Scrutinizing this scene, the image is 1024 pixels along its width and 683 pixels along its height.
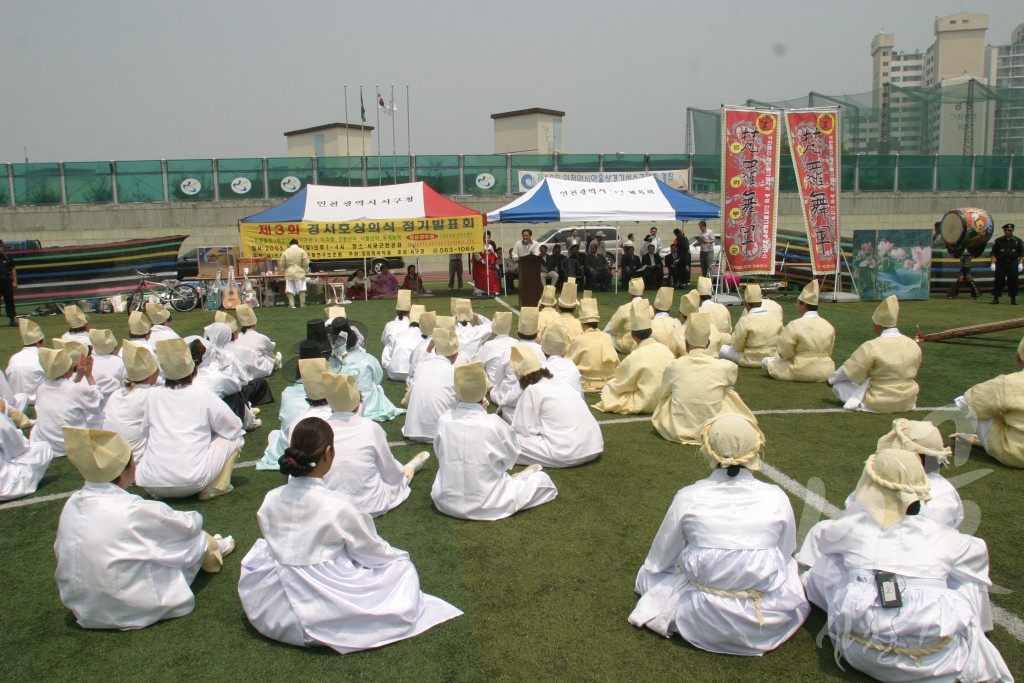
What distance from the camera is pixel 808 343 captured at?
8.63m

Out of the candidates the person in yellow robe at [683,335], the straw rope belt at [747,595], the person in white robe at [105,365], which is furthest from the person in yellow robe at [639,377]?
the person in white robe at [105,365]

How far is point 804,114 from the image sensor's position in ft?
47.6

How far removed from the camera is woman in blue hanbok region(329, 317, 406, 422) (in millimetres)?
7426

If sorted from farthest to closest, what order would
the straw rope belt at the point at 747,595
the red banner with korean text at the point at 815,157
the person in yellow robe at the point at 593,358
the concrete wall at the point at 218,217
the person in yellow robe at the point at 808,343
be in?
1. the concrete wall at the point at 218,217
2. the red banner with korean text at the point at 815,157
3. the person in yellow robe at the point at 808,343
4. the person in yellow robe at the point at 593,358
5. the straw rope belt at the point at 747,595

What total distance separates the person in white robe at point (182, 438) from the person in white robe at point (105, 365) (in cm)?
241

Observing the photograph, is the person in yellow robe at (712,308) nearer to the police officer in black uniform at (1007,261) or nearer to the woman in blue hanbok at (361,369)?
the woman in blue hanbok at (361,369)

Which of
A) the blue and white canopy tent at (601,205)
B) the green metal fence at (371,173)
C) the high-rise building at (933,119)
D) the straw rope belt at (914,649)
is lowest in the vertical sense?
the straw rope belt at (914,649)

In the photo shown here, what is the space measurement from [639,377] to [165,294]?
12.6 metres

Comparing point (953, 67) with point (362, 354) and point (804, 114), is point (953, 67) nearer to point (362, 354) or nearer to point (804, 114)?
point (804, 114)

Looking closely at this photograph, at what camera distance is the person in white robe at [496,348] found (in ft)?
26.1

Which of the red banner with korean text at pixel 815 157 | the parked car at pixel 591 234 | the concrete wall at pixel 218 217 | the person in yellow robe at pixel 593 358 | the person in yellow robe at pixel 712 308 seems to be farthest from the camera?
the concrete wall at pixel 218 217

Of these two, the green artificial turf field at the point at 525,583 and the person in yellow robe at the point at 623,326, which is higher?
the person in yellow robe at the point at 623,326

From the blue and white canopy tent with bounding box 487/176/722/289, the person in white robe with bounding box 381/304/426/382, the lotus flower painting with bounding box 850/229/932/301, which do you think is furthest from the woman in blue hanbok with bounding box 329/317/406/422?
the lotus flower painting with bounding box 850/229/932/301

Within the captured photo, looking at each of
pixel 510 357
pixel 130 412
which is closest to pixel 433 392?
pixel 510 357
